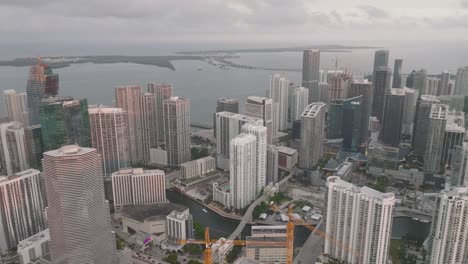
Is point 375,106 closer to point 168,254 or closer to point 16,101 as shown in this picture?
point 168,254

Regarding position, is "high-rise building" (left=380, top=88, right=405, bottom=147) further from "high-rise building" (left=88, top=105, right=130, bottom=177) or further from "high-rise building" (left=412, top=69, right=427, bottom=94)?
"high-rise building" (left=88, top=105, right=130, bottom=177)

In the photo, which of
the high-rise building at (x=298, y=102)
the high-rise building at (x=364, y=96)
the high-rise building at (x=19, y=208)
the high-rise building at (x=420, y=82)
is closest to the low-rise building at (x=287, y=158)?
the high-rise building at (x=364, y=96)

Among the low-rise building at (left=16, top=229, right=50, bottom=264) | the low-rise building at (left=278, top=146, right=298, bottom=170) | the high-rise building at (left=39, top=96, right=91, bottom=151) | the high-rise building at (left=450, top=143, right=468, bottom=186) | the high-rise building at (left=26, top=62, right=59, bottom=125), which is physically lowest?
the low-rise building at (left=16, top=229, right=50, bottom=264)

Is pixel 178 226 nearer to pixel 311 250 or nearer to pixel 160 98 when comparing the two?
pixel 311 250

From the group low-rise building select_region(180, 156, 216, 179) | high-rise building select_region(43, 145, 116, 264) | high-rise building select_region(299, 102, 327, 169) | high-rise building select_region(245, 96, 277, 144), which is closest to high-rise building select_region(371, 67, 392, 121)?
high-rise building select_region(299, 102, 327, 169)

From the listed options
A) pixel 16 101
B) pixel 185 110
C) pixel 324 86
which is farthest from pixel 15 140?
pixel 324 86

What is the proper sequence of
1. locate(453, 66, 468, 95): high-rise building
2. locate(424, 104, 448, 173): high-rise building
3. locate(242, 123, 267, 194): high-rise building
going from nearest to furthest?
locate(242, 123, 267, 194): high-rise building
locate(424, 104, 448, 173): high-rise building
locate(453, 66, 468, 95): high-rise building

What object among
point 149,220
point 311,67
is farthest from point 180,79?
point 149,220
